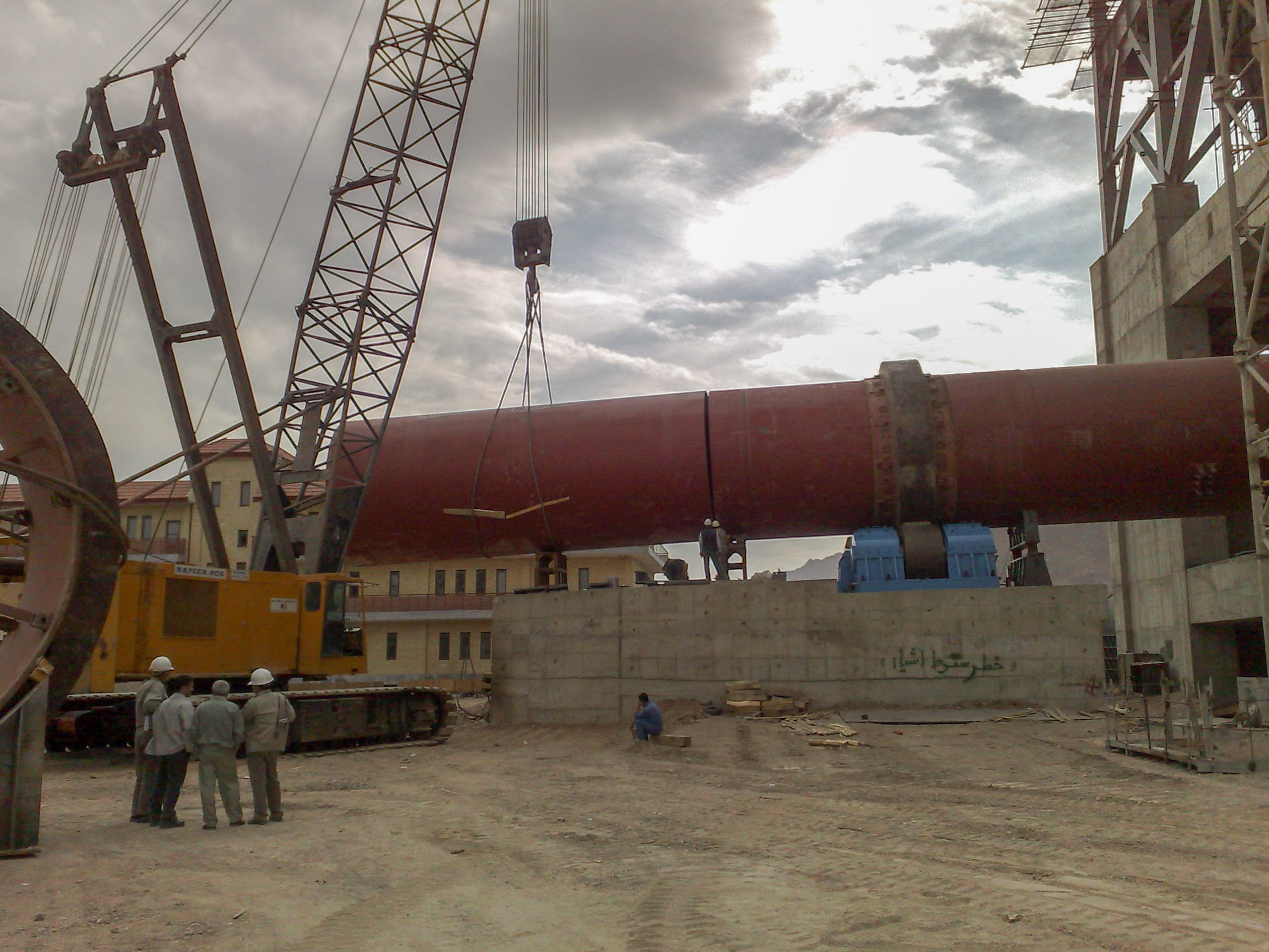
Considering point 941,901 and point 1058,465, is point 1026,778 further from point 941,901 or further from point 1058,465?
point 1058,465

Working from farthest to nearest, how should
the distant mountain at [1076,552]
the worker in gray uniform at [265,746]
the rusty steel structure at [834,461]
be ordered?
the distant mountain at [1076,552], the rusty steel structure at [834,461], the worker in gray uniform at [265,746]

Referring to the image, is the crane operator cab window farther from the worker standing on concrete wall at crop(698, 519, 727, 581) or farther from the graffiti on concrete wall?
the graffiti on concrete wall

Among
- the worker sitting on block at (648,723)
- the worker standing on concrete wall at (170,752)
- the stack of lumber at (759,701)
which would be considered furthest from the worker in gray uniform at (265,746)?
the stack of lumber at (759,701)

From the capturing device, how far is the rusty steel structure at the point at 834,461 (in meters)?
20.7

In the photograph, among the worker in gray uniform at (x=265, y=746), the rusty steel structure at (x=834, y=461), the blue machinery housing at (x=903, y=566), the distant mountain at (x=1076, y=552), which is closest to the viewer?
the worker in gray uniform at (x=265, y=746)

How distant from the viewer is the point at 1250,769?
13.1m

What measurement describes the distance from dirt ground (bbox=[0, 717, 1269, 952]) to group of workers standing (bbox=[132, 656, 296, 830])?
0.30 meters

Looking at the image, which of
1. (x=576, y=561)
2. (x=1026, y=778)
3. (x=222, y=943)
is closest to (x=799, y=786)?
(x=1026, y=778)

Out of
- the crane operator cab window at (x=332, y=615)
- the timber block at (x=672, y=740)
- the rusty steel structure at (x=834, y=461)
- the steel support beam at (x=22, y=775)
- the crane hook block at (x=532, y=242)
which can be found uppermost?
the crane hook block at (x=532, y=242)

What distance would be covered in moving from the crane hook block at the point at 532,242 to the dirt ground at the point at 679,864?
41.6ft

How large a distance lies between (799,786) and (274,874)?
707cm

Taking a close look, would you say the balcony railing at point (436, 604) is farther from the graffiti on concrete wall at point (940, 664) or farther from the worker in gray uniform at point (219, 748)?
the worker in gray uniform at point (219, 748)

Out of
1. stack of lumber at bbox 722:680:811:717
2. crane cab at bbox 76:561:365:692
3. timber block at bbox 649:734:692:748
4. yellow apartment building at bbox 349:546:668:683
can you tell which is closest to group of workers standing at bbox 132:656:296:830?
crane cab at bbox 76:561:365:692

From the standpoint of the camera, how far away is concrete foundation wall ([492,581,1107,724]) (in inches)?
758
